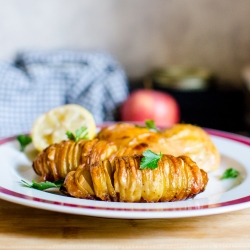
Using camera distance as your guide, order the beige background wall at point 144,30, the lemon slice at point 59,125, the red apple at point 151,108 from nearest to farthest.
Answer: the lemon slice at point 59,125 < the red apple at point 151,108 < the beige background wall at point 144,30

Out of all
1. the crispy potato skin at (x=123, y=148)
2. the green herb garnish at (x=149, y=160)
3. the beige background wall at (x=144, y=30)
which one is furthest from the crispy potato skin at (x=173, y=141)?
the beige background wall at (x=144, y=30)

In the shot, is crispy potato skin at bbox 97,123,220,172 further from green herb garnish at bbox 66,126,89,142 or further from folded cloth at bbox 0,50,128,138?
folded cloth at bbox 0,50,128,138

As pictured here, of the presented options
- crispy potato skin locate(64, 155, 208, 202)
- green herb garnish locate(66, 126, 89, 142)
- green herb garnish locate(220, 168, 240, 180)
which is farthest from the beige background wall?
crispy potato skin locate(64, 155, 208, 202)

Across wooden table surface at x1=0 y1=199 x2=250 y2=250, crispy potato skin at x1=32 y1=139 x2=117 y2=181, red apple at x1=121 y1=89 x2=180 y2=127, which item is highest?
crispy potato skin at x1=32 y1=139 x2=117 y2=181

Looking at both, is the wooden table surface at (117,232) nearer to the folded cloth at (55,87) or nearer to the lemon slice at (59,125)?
the lemon slice at (59,125)

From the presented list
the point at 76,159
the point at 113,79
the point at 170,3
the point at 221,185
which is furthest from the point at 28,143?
the point at 170,3

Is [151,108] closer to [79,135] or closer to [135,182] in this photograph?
[79,135]

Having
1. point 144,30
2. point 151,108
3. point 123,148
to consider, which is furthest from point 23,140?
point 144,30
